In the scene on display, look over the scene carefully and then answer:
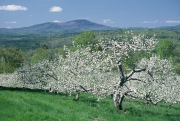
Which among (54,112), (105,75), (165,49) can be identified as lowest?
(165,49)

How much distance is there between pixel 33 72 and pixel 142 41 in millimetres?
20150

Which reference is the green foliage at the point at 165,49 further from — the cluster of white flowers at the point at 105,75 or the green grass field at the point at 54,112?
the green grass field at the point at 54,112

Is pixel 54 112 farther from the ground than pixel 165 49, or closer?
farther from the ground

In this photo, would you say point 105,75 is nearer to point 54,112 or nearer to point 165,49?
point 54,112

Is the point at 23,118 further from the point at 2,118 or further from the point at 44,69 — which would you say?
the point at 44,69

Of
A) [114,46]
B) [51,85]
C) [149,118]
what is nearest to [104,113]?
[149,118]

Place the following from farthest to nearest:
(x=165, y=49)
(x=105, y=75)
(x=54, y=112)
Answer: (x=165, y=49) → (x=105, y=75) → (x=54, y=112)

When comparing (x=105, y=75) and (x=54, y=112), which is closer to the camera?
(x=54, y=112)

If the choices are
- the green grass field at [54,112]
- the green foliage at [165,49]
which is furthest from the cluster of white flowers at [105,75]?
the green foliage at [165,49]

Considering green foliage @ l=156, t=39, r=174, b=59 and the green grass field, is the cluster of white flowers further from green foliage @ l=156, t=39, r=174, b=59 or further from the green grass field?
green foliage @ l=156, t=39, r=174, b=59

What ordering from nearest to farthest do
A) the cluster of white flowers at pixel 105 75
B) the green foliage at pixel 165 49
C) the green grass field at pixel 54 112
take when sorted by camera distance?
the green grass field at pixel 54 112, the cluster of white flowers at pixel 105 75, the green foliage at pixel 165 49

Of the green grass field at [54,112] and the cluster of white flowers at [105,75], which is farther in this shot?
the cluster of white flowers at [105,75]

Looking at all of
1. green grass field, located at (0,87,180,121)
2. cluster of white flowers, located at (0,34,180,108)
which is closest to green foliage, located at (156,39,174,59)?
cluster of white flowers, located at (0,34,180,108)

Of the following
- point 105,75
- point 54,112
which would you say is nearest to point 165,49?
point 105,75
